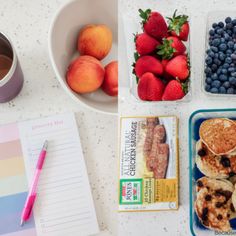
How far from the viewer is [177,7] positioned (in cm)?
82

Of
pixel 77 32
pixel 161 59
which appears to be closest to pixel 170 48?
pixel 161 59

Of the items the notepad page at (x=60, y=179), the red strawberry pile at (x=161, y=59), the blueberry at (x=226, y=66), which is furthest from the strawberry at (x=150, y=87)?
the notepad page at (x=60, y=179)

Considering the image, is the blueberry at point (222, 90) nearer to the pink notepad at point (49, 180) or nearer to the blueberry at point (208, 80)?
the blueberry at point (208, 80)

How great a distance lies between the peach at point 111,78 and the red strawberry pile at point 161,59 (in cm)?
15

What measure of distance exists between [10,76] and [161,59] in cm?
27

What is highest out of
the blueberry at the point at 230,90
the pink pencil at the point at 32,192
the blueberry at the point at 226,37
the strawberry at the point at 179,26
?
the strawberry at the point at 179,26

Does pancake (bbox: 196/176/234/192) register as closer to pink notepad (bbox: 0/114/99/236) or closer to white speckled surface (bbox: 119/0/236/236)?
white speckled surface (bbox: 119/0/236/236)

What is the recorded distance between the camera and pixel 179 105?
0.78m

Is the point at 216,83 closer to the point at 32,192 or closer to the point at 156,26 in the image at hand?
the point at 156,26

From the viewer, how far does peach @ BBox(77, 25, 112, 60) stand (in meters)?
0.91

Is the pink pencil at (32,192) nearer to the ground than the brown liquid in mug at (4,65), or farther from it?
nearer to the ground

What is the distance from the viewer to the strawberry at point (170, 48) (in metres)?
0.75

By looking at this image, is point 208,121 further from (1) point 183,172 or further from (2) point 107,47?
(2) point 107,47

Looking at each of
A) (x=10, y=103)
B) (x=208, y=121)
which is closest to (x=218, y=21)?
(x=208, y=121)
